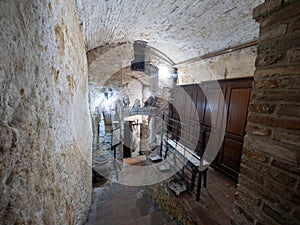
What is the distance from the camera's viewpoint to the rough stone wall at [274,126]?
0.67 m

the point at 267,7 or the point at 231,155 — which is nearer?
the point at 267,7

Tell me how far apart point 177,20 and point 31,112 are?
234 centimetres

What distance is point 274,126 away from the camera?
2.47 feet

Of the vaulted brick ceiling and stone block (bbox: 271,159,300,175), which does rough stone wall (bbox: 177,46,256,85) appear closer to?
the vaulted brick ceiling

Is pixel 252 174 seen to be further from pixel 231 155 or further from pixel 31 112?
pixel 231 155

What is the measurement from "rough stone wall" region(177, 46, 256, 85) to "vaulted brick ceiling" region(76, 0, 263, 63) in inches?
8.8

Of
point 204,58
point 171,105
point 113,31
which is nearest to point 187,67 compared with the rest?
point 204,58

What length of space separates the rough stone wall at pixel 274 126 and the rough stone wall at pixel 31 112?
1.20 metres

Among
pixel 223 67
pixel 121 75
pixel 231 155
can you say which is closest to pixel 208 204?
pixel 231 155

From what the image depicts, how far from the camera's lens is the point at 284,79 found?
71cm

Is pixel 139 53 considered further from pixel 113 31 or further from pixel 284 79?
pixel 284 79

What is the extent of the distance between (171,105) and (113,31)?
2.77 metres

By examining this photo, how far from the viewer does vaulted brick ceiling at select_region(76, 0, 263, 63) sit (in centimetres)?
165

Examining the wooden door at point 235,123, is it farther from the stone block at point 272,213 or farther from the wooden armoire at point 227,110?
the stone block at point 272,213
